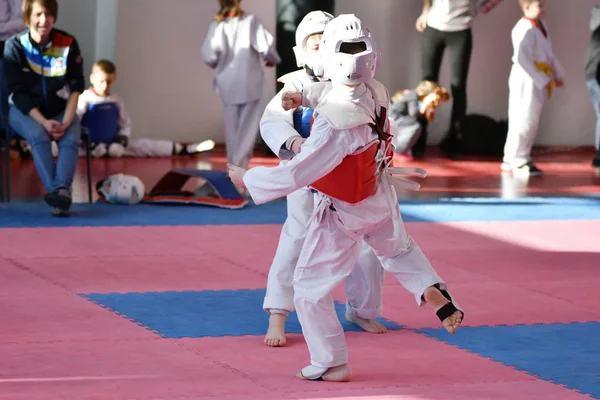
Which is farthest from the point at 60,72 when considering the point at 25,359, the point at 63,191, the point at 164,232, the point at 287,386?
the point at 287,386

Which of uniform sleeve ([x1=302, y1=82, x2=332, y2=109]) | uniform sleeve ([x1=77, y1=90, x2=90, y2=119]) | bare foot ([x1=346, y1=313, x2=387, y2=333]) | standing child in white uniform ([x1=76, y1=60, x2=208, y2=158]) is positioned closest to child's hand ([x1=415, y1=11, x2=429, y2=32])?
standing child in white uniform ([x1=76, y1=60, x2=208, y2=158])

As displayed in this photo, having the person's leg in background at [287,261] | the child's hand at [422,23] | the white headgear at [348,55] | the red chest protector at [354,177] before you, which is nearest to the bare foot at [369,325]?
the person's leg in background at [287,261]

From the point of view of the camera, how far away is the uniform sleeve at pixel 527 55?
37.2 ft

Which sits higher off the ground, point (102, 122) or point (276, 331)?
point (276, 331)

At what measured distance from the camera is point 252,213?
870cm

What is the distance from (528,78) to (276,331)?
7.36m

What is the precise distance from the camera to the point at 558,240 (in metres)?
7.74

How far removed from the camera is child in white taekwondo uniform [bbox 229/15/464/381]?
160 inches

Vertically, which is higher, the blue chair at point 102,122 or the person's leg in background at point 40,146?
the person's leg in background at point 40,146

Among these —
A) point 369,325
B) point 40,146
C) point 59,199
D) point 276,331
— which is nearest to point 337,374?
point 276,331

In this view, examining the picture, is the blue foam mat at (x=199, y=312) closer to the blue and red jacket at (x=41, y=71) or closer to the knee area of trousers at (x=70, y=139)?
the knee area of trousers at (x=70, y=139)

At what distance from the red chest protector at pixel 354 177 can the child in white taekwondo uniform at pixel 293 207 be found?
50cm

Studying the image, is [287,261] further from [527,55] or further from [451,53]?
[451,53]

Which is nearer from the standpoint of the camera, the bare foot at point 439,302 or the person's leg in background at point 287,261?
the bare foot at point 439,302
